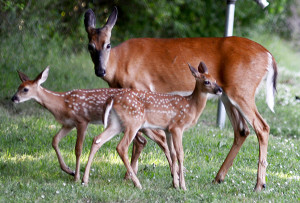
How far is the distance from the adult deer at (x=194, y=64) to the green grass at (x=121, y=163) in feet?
1.16

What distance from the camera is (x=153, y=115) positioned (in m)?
5.37

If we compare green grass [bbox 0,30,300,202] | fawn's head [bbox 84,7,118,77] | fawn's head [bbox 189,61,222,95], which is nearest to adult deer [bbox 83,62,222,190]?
fawn's head [bbox 189,61,222,95]

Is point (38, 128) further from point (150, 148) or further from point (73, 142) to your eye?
point (150, 148)

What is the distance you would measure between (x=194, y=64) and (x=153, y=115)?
4.21 feet

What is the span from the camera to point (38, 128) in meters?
7.70

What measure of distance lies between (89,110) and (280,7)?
9.92 meters

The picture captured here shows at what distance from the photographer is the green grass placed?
16.7 feet

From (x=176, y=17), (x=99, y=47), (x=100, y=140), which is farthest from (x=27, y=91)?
(x=176, y=17)

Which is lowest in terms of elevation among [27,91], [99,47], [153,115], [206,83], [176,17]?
[176,17]

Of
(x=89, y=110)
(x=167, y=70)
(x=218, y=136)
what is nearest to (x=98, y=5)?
(x=218, y=136)

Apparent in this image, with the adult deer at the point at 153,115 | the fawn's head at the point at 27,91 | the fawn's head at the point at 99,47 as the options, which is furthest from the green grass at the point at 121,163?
the fawn's head at the point at 99,47

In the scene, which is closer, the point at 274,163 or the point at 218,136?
the point at 274,163

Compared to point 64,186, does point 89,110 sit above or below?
above

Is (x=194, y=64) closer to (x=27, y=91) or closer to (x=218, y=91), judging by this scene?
(x=218, y=91)
